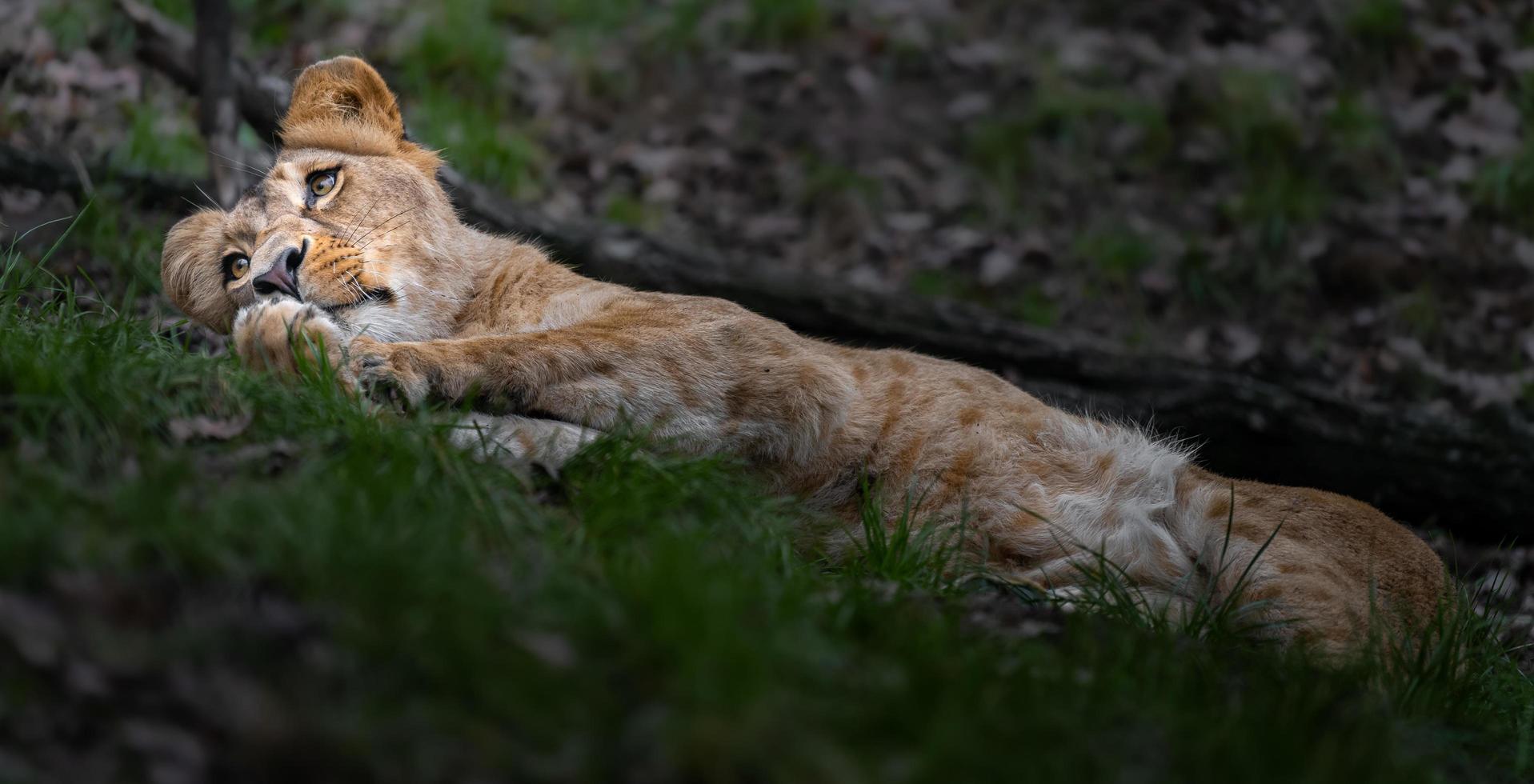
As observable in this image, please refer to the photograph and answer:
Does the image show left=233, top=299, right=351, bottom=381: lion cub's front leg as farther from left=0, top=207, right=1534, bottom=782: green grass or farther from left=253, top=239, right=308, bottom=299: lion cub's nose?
left=253, top=239, right=308, bottom=299: lion cub's nose

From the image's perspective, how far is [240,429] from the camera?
3.70 meters

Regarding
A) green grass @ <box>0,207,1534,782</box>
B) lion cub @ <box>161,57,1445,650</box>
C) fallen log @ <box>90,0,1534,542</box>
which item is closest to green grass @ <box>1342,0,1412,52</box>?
fallen log @ <box>90,0,1534,542</box>

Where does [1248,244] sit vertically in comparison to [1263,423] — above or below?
above

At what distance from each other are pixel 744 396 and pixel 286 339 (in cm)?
160

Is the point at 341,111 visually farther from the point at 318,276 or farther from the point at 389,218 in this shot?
the point at 318,276

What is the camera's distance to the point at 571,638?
8.60 feet

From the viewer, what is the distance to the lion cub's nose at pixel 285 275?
178 inches

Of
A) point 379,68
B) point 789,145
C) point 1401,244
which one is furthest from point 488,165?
point 1401,244

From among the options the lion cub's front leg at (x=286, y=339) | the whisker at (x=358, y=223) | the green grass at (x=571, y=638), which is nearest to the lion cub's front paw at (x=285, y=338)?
the lion cub's front leg at (x=286, y=339)

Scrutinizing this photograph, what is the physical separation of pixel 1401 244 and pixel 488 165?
20.8 ft

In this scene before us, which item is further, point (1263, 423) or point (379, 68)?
point (379, 68)

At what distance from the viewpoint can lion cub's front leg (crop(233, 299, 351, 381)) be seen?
162 inches

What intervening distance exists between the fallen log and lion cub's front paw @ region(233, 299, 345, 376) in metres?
2.30

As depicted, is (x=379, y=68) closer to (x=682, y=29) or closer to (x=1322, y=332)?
(x=682, y=29)
